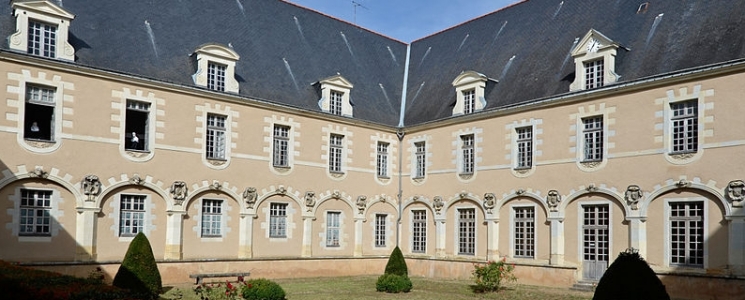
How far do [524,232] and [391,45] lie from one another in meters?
11.5

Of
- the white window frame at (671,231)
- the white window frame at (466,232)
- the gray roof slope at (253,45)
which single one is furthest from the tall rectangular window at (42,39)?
the white window frame at (671,231)

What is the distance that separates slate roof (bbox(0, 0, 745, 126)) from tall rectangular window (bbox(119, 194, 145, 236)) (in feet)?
11.2

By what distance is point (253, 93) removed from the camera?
19.5m

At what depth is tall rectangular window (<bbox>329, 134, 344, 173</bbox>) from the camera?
21.3 m

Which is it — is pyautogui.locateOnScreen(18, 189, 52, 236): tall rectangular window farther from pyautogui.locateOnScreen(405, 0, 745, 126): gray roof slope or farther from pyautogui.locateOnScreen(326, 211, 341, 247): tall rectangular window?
pyautogui.locateOnScreen(405, 0, 745, 126): gray roof slope

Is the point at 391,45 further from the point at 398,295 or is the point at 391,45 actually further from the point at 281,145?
the point at 398,295

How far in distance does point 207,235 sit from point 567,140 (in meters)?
10.7

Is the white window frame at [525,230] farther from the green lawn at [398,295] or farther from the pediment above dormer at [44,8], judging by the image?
the pediment above dormer at [44,8]

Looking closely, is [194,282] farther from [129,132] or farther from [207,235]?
[129,132]

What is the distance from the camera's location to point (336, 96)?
71.3ft

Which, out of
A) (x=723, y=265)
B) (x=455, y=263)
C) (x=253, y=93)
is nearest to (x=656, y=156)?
(x=723, y=265)

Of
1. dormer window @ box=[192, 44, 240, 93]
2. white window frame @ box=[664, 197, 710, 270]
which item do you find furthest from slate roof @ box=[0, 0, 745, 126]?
white window frame @ box=[664, 197, 710, 270]

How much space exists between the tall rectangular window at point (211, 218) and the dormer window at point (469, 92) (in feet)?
27.6

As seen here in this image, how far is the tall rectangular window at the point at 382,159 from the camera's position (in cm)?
2280
